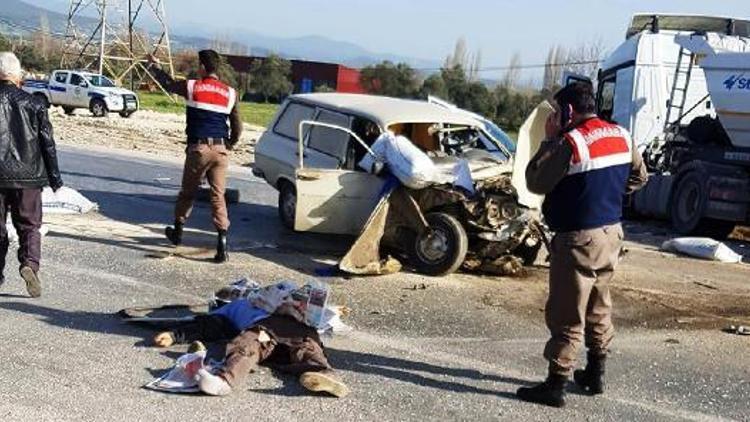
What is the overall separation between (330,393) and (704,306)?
4.73 m

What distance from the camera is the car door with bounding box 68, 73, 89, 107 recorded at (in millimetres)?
37000

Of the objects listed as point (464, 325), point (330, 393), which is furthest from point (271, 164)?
point (330, 393)

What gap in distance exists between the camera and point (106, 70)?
5656cm

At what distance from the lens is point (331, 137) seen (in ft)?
34.6

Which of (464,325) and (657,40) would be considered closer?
(464,325)

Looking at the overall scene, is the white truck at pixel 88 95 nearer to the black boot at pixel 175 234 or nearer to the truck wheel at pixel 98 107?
the truck wheel at pixel 98 107

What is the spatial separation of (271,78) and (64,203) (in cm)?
4832

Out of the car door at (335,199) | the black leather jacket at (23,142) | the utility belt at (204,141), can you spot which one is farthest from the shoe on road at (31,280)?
the car door at (335,199)

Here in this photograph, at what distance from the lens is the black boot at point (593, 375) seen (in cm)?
584

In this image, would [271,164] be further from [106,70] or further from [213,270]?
[106,70]

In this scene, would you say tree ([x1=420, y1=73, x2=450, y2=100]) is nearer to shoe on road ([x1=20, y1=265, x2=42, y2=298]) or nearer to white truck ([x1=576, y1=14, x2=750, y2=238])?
white truck ([x1=576, y1=14, x2=750, y2=238])

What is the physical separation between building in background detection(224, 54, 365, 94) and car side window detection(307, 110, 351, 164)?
43.8m

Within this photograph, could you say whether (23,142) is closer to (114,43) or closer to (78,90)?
(78,90)

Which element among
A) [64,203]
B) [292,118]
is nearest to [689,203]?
[292,118]
